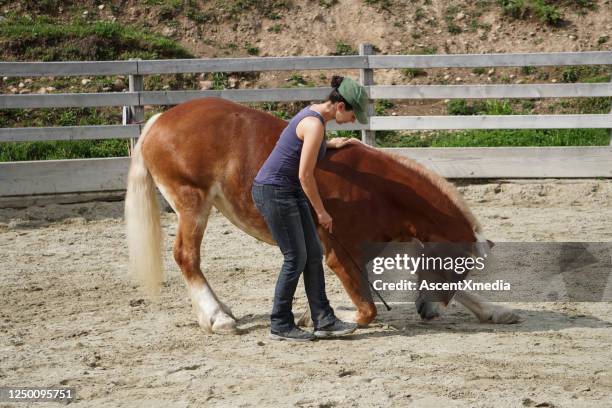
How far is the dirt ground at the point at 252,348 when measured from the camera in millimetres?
4266

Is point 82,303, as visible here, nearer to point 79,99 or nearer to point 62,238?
point 62,238

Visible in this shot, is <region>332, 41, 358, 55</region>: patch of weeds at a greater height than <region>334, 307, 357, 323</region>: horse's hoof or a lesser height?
greater

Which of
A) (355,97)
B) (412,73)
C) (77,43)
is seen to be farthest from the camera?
(412,73)

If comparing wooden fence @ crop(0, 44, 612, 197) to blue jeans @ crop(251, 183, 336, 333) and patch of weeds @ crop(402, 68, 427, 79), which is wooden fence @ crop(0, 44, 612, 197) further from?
blue jeans @ crop(251, 183, 336, 333)

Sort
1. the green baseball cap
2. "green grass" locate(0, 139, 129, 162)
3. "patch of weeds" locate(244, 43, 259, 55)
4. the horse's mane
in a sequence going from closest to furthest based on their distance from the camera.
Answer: the green baseball cap
the horse's mane
"green grass" locate(0, 139, 129, 162)
"patch of weeds" locate(244, 43, 259, 55)

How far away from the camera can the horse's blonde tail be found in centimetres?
577

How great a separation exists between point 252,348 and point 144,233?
1195 mm

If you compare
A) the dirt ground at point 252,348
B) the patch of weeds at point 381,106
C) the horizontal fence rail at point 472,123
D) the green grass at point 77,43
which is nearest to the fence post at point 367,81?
the horizontal fence rail at point 472,123

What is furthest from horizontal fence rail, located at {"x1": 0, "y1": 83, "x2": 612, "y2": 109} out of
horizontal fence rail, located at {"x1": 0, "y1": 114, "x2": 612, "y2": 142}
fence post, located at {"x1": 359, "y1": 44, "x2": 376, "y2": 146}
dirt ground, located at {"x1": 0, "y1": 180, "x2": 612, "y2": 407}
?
dirt ground, located at {"x1": 0, "y1": 180, "x2": 612, "y2": 407}

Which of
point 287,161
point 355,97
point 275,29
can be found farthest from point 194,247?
point 275,29

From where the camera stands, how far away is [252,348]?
16.8 ft

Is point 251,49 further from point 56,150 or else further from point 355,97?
point 355,97

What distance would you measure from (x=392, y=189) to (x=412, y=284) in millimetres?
878

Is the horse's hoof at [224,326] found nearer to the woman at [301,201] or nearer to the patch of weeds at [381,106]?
the woman at [301,201]
